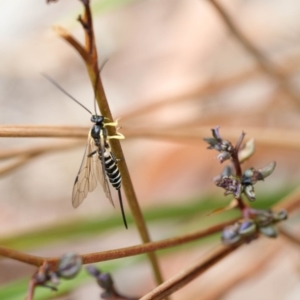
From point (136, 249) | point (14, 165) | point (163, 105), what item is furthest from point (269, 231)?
point (163, 105)

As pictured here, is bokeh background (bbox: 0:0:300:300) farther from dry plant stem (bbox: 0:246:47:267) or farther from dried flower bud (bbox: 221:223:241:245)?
dry plant stem (bbox: 0:246:47:267)

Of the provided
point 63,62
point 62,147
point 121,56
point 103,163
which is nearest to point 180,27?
point 121,56

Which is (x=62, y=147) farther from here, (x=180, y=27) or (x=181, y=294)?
(x=180, y=27)

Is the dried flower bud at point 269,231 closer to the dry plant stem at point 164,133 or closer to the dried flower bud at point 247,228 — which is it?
the dried flower bud at point 247,228

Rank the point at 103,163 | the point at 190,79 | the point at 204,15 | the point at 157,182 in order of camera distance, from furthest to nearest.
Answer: the point at 204,15 → the point at 190,79 → the point at 157,182 → the point at 103,163

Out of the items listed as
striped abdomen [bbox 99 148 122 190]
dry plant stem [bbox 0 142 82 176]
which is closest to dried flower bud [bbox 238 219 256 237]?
striped abdomen [bbox 99 148 122 190]
